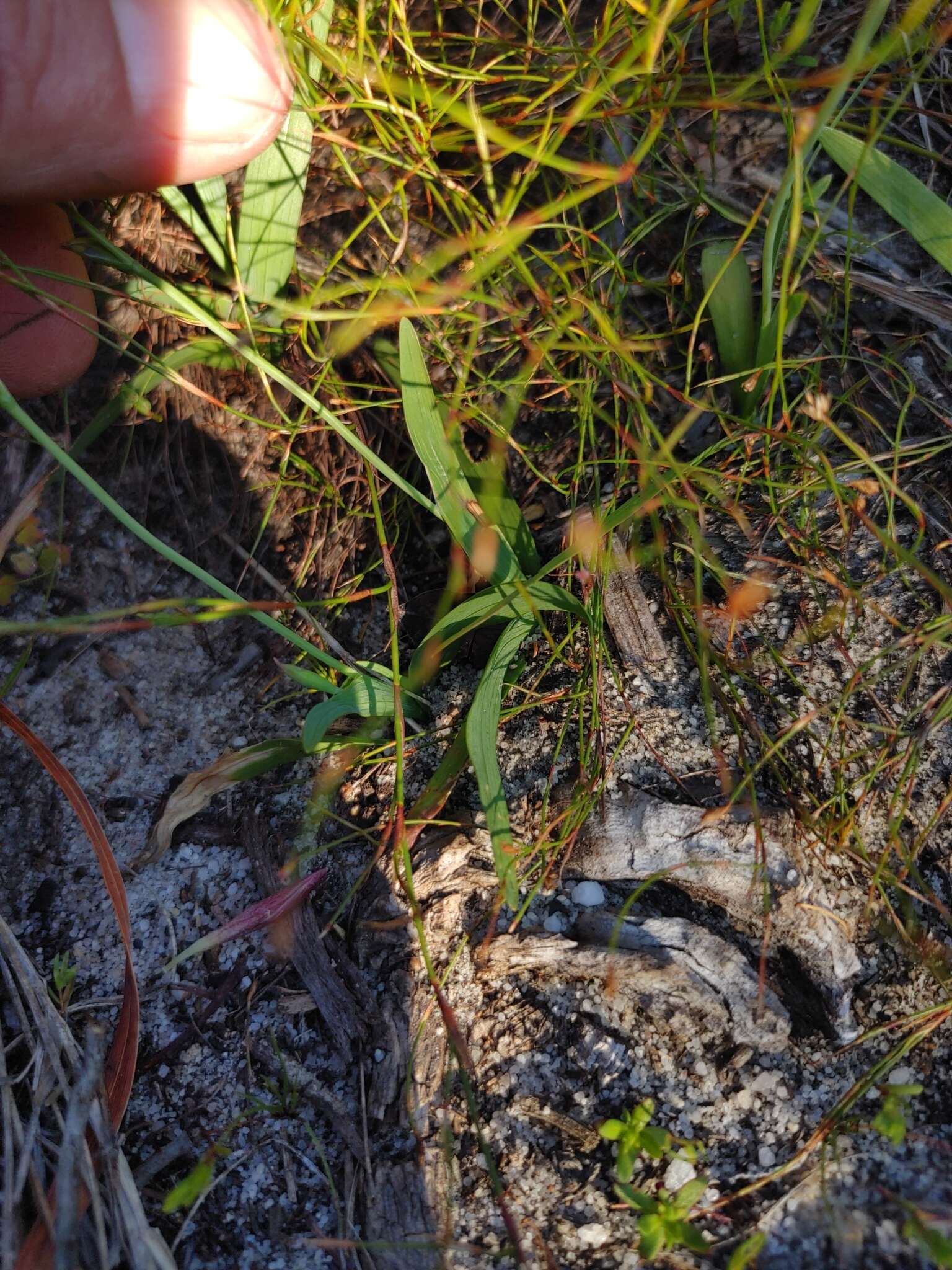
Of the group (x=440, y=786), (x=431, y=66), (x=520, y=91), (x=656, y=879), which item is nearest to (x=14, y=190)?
(x=431, y=66)

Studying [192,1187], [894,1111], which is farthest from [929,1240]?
[192,1187]

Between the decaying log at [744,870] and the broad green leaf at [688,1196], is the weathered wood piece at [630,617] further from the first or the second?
the broad green leaf at [688,1196]

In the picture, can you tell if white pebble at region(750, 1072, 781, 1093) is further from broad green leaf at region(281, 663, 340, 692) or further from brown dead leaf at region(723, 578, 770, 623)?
broad green leaf at region(281, 663, 340, 692)

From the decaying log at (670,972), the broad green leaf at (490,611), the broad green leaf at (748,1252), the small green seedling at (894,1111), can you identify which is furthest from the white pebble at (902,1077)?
the broad green leaf at (490,611)

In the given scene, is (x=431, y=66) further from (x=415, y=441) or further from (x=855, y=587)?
(x=855, y=587)

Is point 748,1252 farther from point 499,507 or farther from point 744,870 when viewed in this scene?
point 499,507
